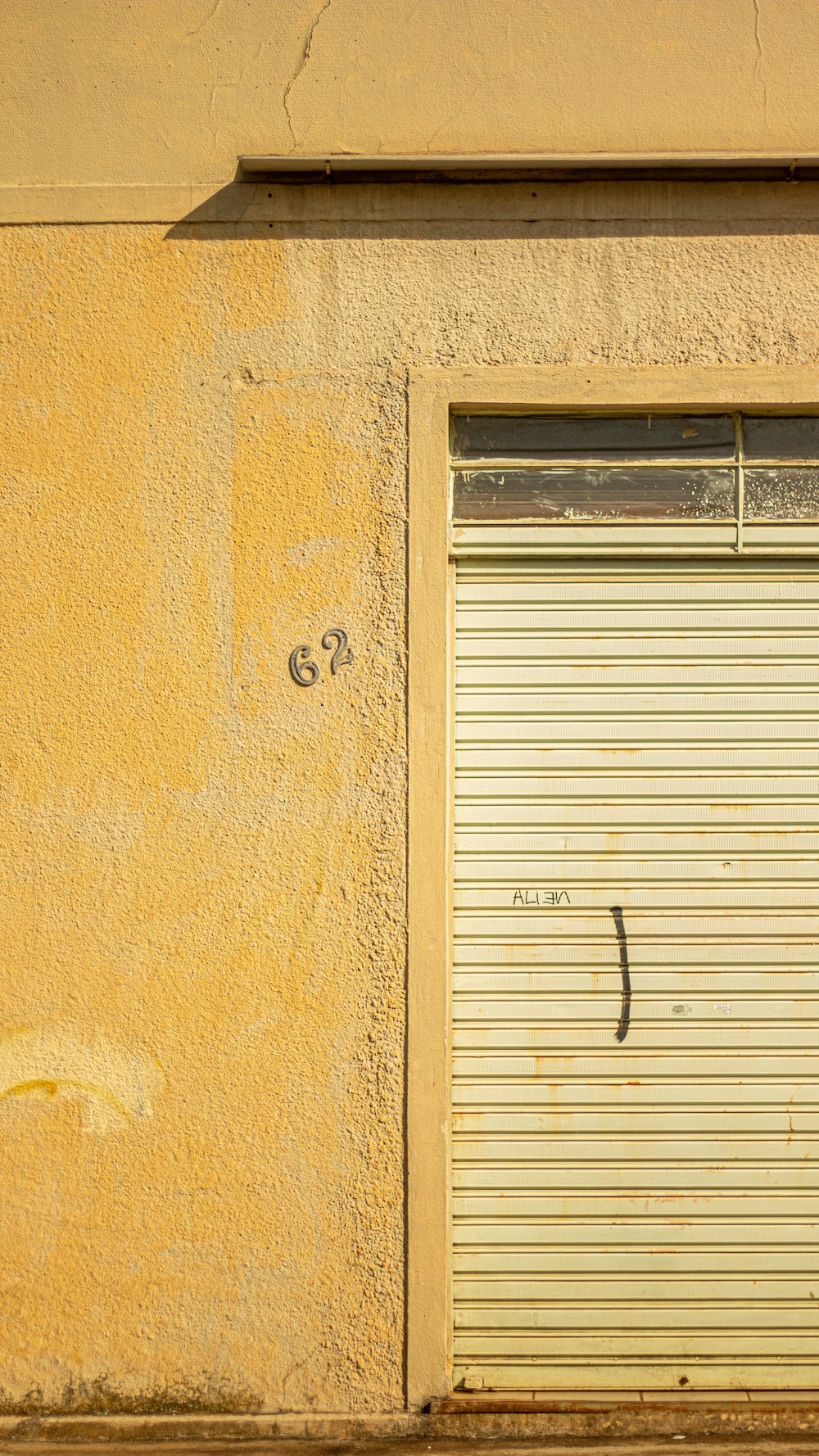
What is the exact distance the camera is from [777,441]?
13.0ft

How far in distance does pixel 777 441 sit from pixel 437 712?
1626 millimetres

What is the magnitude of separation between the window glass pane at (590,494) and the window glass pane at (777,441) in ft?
0.44

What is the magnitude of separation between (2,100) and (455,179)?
1702 mm

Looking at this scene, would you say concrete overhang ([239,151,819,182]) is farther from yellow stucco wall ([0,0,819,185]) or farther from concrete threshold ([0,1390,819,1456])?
concrete threshold ([0,1390,819,1456])

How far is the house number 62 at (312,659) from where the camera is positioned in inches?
151

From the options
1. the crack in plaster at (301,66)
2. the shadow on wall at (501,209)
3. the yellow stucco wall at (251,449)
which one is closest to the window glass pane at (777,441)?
the yellow stucco wall at (251,449)

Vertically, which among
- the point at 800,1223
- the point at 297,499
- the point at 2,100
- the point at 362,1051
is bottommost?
the point at 800,1223

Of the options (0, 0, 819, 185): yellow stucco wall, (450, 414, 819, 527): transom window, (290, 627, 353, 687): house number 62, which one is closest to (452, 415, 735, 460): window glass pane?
(450, 414, 819, 527): transom window

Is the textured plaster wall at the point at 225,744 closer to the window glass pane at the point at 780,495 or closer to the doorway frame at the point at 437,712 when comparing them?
the doorway frame at the point at 437,712

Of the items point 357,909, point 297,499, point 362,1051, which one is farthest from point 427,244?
point 362,1051

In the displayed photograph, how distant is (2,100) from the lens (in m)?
3.95

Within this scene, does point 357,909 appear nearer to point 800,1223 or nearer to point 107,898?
point 107,898

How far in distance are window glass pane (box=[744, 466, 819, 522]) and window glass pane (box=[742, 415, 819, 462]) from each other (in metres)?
0.05

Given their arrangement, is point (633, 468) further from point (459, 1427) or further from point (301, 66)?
point (459, 1427)
